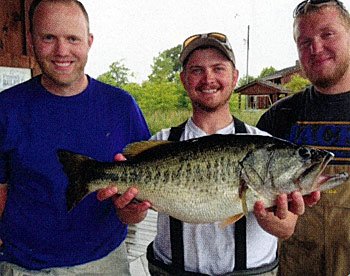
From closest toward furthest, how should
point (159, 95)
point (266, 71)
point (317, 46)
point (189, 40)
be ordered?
point (189, 40) → point (317, 46) → point (266, 71) → point (159, 95)

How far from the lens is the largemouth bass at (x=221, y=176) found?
162 centimetres

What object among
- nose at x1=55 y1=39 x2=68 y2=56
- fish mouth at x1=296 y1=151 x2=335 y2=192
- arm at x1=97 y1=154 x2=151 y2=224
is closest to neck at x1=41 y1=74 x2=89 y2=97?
nose at x1=55 y1=39 x2=68 y2=56

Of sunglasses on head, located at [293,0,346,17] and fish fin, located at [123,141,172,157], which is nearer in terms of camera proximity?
fish fin, located at [123,141,172,157]

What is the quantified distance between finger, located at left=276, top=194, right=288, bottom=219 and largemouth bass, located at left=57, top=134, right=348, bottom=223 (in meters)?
0.04

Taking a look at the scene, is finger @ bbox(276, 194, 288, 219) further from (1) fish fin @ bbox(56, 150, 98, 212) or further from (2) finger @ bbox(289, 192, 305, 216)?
(1) fish fin @ bbox(56, 150, 98, 212)

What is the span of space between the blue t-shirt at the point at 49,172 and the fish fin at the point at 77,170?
0.51 ft

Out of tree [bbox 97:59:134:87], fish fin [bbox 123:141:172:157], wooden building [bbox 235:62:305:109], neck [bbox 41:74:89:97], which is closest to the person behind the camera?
fish fin [bbox 123:141:172:157]

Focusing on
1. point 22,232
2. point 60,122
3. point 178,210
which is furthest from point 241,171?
point 22,232

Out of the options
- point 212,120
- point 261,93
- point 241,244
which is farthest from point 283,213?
point 261,93

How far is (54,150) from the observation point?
196 cm

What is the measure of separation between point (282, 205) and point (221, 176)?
31cm

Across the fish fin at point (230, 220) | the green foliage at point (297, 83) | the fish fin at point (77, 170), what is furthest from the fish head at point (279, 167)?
the green foliage at point (297, 83)

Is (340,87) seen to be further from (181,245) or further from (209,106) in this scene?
(181,245)

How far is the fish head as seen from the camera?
1605 millimetres
